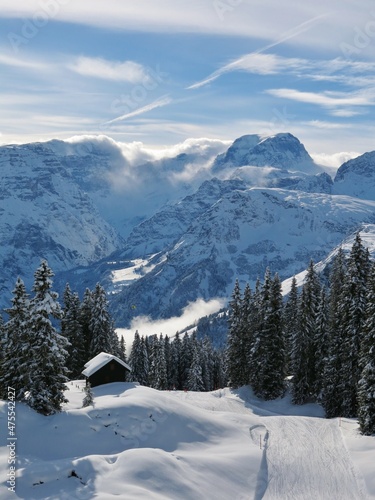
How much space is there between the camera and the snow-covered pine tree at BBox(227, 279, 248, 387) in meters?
62.9

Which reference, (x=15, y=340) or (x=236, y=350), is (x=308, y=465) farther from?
(x=236, y=350)

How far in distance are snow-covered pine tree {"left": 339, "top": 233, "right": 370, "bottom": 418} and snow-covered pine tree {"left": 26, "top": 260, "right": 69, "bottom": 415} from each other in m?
26.8

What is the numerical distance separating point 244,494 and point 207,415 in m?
12.5

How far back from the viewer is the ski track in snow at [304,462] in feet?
94.8

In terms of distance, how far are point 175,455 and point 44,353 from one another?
11114mm

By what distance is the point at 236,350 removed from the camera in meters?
63.6

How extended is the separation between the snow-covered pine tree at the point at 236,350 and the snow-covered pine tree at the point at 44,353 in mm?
32674

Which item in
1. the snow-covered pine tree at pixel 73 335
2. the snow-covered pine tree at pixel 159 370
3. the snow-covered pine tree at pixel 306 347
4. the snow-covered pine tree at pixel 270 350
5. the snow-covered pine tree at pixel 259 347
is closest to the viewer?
the snow-covered pine tree at pixel 306 347

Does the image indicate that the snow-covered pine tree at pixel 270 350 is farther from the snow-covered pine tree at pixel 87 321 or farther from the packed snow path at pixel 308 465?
the snow-covered pine tree at pixel 87 321

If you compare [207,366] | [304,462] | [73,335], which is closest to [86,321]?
[73,335]

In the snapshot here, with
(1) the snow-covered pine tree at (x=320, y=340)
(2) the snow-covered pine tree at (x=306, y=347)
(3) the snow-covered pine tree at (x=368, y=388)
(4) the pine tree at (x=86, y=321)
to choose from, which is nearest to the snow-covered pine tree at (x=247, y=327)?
(2) the snow-covered pine tree at (x=306, y=347)

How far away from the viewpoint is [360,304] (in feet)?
153

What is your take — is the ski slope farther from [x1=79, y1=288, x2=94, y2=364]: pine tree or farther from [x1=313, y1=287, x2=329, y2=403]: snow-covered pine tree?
[x1=79, y1=288, x2=94, y2=364]: pine tree

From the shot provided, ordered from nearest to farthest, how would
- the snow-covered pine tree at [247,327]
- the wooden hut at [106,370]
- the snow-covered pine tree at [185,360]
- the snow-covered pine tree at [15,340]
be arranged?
the snow-covered pine tree at [15,340]
the wooden hut at [106,370]
the snow-covered pine tree at [247,327]
the snow-covered pine tree at [185,360]
